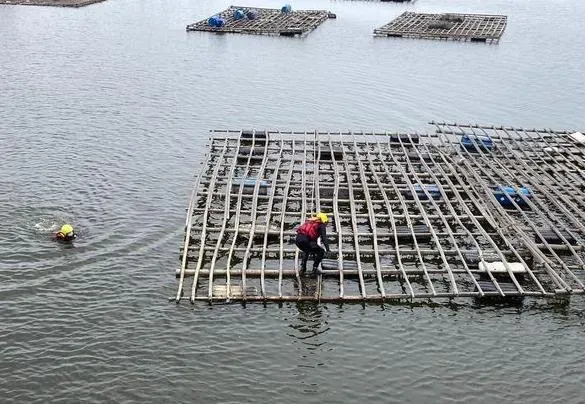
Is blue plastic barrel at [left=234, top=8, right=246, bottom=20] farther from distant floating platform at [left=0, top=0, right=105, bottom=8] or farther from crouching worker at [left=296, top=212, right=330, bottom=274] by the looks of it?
crouching worker at [left=296, top=212, right=330, bottom=274]

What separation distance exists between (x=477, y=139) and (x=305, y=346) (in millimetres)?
24679

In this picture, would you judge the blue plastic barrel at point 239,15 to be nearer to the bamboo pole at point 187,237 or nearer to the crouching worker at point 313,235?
the bamboo pole at point 187,237

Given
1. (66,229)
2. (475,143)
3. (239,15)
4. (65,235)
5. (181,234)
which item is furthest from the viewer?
(239,15)

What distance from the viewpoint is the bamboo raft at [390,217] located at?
24875mm

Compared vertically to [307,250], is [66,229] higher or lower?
higher

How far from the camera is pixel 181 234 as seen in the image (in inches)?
1151

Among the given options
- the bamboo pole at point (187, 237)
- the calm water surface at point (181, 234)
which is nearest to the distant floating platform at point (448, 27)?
the calm water surface at point (181, 234)

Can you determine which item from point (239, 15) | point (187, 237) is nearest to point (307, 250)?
point (187, 237)

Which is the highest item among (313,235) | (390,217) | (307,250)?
(390,217)

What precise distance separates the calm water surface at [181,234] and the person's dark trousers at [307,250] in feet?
7.10

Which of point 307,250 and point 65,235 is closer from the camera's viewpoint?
point 307,250

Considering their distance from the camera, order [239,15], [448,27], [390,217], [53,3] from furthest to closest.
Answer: [53,3] < [239,15] < [448,27] < [390,217]

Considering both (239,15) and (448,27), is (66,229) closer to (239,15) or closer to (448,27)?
(239,15)

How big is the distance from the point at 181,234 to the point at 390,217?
10112mm
